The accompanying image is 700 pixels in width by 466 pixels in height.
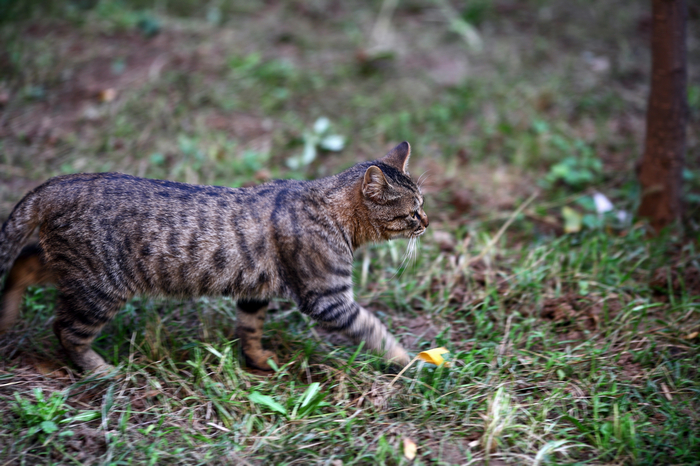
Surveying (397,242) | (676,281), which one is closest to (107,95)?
(397,242)

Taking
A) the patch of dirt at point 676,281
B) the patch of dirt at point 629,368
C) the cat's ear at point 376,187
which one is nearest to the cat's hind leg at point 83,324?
the cat's ear at point 376,187

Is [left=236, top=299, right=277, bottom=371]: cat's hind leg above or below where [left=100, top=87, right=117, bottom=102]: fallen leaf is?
below

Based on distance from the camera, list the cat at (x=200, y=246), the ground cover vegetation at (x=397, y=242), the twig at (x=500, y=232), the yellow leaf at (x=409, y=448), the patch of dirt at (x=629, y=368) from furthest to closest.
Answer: the twig at (x=500, y=232) < the patch of dirt at (x=629, y=368) < the cat at (x=200, y=246) < the ground cover vegetation at (x=397, y=242) < the yellow leaf at (x=409, y=448)

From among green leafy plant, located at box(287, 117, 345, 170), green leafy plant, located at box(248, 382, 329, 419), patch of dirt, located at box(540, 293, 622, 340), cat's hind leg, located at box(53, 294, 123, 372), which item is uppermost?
green leafy plant, located at box(287, 117, 345, 170)

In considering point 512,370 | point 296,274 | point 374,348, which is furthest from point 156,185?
point 512,370

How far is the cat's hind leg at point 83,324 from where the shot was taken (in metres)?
3.09

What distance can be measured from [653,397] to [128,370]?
3.09m

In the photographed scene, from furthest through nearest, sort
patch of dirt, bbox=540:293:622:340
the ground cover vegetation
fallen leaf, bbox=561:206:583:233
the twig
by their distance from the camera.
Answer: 1. fallen leaf, bbox=561:206:583:233
2. the twig
3. patch of dirt, bbox=540:293:622:340
4. the ground cover vegetation

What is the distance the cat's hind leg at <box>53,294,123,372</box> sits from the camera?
3.09 metres

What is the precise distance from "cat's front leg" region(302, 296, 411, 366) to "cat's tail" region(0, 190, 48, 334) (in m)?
1.75

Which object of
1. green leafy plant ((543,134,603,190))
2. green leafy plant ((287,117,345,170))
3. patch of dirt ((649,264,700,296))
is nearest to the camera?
patch of dirt ((649,264,700,296))

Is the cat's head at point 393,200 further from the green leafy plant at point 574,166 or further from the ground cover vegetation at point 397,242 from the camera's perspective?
the green leafy plant at point 574,166

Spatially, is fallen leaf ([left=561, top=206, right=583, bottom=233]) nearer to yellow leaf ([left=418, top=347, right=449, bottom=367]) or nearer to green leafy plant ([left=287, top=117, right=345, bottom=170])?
yellow leaf ([left=418, top=347, right=449, bottom=367])


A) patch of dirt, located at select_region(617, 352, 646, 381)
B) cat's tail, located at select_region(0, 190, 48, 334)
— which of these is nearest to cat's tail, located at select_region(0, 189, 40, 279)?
cat's tail, located at select_region(0, 190, 48, 334)
